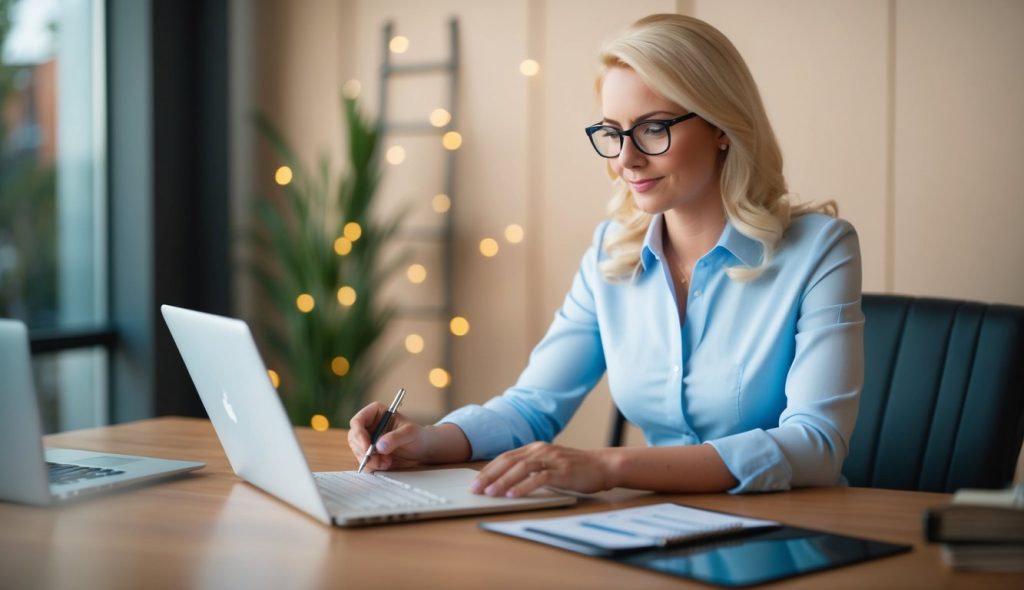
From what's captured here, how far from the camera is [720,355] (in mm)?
1814

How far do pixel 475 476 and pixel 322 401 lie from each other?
232 centimetres

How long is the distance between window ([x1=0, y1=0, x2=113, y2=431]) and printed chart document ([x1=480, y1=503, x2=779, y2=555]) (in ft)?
8.69

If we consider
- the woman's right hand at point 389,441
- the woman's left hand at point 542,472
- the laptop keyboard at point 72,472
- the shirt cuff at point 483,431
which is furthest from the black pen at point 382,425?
the laptop keyboard at point 72,472

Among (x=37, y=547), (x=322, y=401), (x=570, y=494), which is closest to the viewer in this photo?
(x=37, y=547)

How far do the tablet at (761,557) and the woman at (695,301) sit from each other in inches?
13.0

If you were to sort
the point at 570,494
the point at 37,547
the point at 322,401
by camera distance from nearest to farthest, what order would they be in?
the point at 37,547 → the point at 570,494 → the point at 322,401

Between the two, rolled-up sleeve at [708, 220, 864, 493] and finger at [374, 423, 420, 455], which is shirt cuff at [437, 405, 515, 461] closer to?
finger at [374, 423, 420, 455]

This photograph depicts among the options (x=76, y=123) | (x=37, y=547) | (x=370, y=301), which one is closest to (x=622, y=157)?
(x=37, y=547)

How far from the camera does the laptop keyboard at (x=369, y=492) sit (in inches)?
52.2

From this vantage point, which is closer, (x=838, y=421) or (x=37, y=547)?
(x=37, y=547)

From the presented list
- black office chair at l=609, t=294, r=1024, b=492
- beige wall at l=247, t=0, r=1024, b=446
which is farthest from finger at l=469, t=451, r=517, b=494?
beige wall at l=247, t=0, r=1024, b=446

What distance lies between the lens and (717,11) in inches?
137

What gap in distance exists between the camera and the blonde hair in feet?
5.77

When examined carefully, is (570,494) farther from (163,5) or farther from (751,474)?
(163,5)
